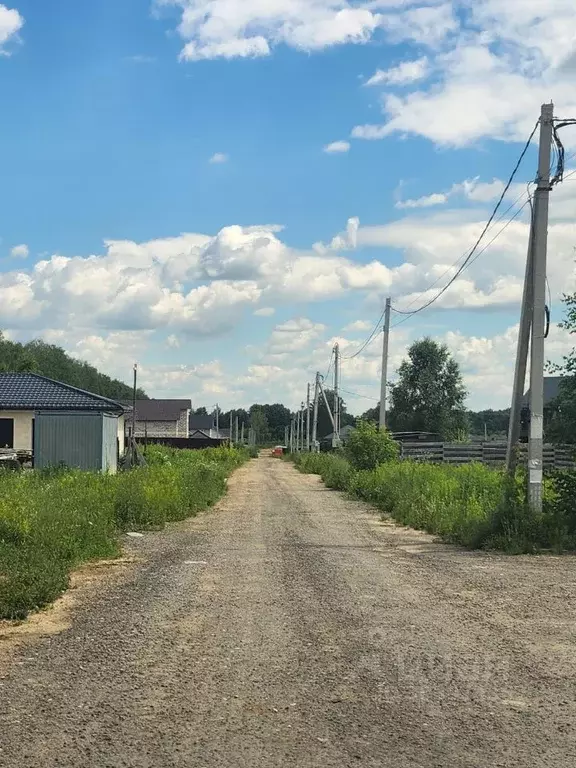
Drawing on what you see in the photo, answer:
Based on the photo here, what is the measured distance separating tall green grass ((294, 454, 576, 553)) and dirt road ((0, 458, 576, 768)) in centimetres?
222

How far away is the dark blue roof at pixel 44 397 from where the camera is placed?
30.5m

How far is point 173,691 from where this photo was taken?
227 inches

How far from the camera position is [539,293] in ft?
49.2

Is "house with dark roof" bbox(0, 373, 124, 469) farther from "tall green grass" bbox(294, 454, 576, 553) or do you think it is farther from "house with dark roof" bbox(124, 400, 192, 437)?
"house with dark roof" bbox(124, 400, 192, 437)

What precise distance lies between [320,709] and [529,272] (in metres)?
11.6

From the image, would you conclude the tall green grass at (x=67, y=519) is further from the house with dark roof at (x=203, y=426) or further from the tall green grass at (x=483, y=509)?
the house with dark roof at (x=203, y=426)

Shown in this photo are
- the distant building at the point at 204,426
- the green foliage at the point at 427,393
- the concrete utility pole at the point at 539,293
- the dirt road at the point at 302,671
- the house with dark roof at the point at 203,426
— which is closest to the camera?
the dirt road at the point at 302,671

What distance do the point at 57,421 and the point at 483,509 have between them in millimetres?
16928

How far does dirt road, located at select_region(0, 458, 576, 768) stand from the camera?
4.73 metres

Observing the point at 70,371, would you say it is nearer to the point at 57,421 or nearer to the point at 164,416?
the point at 164,416

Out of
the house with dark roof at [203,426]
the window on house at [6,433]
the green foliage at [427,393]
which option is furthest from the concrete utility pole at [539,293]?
the house with dark roof at [203,426]

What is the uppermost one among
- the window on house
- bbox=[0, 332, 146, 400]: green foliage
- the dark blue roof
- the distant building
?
Answer: bbox=[0, 332, 146, 400]: green foliage

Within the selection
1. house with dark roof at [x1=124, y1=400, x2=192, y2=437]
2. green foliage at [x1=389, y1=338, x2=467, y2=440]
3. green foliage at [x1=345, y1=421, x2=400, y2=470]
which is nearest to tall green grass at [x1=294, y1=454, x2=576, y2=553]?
green foliage at [x1=345, y1=421, x2=400, y2=470]

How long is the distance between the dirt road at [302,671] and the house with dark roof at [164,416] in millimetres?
88239
